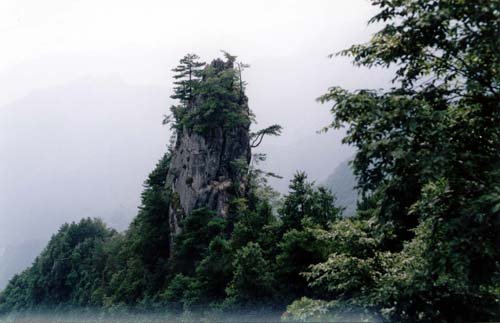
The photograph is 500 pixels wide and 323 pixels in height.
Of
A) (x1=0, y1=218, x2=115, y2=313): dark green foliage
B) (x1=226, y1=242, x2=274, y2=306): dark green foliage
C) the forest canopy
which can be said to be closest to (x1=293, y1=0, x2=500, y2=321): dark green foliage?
the forest canopy

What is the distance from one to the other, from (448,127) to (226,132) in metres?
25.8

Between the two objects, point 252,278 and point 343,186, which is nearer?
point 252,278

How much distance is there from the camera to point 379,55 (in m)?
8.03

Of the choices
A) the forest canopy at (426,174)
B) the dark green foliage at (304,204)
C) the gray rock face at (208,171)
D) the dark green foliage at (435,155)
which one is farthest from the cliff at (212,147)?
the dark green foliage at (435,155)

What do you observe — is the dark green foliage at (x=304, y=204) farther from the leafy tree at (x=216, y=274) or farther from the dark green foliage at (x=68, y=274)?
the dark green foliage at (x=68, y=274)

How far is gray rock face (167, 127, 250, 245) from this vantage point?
98.7ft

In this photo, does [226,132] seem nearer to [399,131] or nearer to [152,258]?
[152,258]

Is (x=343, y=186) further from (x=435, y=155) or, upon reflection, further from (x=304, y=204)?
(x=435, y=155)

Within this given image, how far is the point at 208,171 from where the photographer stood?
31.1 meters

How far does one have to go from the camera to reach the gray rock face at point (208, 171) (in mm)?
30094

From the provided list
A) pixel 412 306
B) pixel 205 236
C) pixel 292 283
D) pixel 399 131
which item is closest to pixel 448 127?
pixel 399 131

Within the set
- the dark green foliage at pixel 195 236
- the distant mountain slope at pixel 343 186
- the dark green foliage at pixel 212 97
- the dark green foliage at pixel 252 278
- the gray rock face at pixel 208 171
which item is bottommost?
the dark green foliage at pixel 252 278

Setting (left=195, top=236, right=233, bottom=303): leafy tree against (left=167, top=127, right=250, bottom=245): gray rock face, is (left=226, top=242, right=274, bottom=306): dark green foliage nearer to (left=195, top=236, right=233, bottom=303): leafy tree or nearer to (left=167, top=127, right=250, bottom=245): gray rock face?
(left=195, top=236, right=233, bottom=303): leafy tree

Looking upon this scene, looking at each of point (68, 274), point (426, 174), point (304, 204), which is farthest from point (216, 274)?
point (68, 274)
